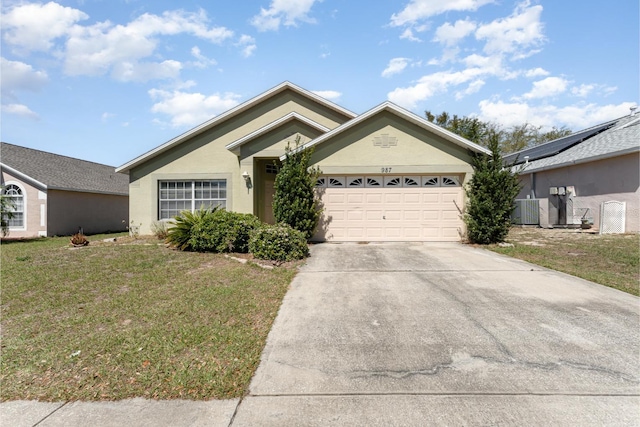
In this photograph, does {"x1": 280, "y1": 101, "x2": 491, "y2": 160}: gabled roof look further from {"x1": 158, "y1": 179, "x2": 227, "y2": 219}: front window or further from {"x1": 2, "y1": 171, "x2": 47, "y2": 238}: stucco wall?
{"x1": 2, "y1": 171, "x2": 47, "y2": 238}: stucco wall

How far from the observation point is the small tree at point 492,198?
1107 cm

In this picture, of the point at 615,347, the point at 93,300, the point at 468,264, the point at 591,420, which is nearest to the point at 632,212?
the point at 468,264

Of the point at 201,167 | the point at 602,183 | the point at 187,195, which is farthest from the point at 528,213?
the point at 187,195

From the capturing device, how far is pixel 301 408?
2990 millimetres

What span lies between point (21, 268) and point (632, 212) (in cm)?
2069

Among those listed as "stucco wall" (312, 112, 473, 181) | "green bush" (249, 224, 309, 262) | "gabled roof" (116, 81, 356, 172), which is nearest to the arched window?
"gabled roof" (116, 81, 356, 172)

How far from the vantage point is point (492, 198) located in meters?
11.1

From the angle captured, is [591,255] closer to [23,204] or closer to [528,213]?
[528,213]

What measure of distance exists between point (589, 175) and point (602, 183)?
3.11 ft

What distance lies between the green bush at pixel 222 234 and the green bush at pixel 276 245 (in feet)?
2.98

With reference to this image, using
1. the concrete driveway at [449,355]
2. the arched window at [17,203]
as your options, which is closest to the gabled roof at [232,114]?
the arched window at [17,203]

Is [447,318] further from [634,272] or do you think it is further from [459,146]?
[459,146]

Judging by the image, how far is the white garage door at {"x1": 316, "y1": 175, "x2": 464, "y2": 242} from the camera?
1202 cm

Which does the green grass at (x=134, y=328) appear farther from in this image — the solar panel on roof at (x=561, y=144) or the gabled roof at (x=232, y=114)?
the solar panel on roof at (x=561, y=144)
